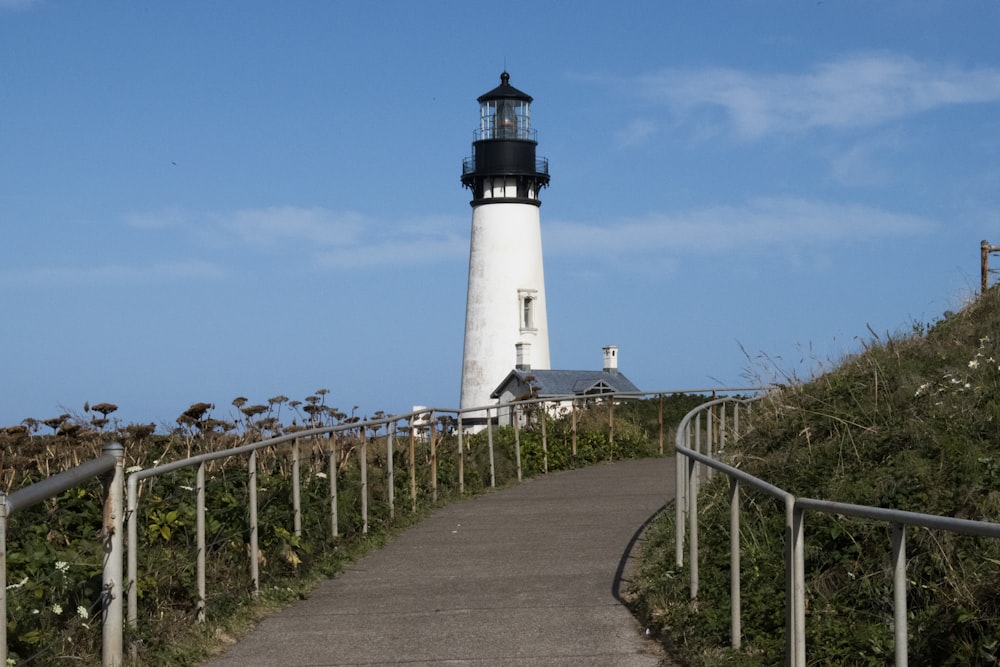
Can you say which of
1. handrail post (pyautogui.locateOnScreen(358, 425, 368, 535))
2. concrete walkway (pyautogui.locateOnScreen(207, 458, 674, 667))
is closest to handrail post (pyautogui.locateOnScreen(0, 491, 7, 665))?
concrete walkway (pyautogui.locateOnScreen(207, 458, 674, 667))

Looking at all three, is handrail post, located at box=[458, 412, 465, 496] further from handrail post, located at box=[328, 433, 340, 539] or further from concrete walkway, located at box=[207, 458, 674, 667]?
handrail post, located at box=[328, 433, 340, 539]

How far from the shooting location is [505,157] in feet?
154

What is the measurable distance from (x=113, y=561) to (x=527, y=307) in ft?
132

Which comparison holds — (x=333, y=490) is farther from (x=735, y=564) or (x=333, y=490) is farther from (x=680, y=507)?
(x=735, y=564)

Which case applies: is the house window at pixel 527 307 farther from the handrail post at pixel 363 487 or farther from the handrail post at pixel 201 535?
the handrail post at pixel 201 535

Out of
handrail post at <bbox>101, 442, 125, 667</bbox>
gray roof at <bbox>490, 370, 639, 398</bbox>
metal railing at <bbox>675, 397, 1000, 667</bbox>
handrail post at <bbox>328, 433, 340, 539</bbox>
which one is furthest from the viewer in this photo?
gray roof at <bbox>490, 370, 639, 398</bbox>

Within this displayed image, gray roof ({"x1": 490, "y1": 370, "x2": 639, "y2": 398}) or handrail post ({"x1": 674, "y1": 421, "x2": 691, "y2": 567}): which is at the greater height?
gray roof ({"x1": 490, "y1": 370, "x2": 639, "y2": 398})

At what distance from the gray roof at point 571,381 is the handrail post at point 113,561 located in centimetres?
3751

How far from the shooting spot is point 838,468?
1078 cm

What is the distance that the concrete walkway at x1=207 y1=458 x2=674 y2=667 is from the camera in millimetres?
8094

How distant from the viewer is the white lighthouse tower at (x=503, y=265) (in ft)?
153

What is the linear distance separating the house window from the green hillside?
A: 1276 inches

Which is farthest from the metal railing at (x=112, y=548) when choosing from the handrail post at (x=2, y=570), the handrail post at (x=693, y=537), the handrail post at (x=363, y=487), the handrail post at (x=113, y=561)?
the handrail post at (x=363, y=487)

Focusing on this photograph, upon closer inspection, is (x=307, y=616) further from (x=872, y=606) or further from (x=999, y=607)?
(x=999, y=607)
